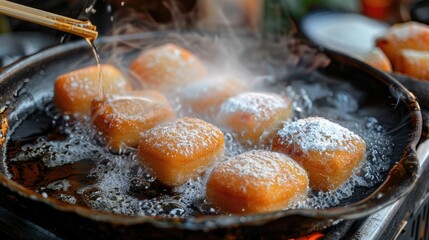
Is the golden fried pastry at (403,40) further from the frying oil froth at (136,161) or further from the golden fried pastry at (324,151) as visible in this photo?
the golden fried pastry at (324,151)

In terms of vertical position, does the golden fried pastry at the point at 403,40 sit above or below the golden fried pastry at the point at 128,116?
above

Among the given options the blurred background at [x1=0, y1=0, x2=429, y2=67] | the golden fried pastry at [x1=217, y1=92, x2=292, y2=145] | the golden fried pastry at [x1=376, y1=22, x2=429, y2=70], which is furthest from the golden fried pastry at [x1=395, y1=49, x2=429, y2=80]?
the golden fried pastry at [x1=217, y1=92, x2=292, y2=145]

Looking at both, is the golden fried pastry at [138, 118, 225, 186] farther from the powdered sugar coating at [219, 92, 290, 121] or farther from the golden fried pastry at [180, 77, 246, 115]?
the golden fried pastry at [180, 77, 246, 115]

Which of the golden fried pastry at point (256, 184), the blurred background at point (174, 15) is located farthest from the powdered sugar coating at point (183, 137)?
the blurred background at point (174, 15)

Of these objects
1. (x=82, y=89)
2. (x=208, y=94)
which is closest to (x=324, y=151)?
(x=208, y=94)

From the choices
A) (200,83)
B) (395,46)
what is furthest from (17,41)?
(395,46)

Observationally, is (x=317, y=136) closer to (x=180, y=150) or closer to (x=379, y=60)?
(x=180, y=150)

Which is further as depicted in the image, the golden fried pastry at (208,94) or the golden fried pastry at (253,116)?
the golden fried pastry at (208,94)
